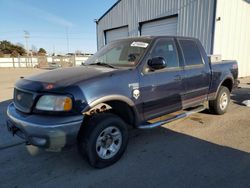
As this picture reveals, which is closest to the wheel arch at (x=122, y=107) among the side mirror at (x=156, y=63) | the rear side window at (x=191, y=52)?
the side mirror at (x=156, y=63)

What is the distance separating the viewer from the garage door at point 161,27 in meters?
11.9

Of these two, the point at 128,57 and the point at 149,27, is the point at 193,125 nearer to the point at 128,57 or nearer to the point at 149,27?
the point at 128,57

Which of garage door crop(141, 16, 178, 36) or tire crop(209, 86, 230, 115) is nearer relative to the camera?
tire crop(209, 86, 230, 115)

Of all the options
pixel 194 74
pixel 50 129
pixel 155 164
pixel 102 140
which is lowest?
pixel 155 164

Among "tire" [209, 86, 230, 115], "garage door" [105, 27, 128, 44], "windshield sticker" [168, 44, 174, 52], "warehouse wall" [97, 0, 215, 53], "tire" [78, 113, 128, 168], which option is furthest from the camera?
"garage door" [105, 27, 128, 44]

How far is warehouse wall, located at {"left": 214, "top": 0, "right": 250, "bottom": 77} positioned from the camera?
1023 centimetres

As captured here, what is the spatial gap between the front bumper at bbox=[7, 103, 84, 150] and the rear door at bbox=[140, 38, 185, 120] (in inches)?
49.7

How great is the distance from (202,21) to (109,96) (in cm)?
913

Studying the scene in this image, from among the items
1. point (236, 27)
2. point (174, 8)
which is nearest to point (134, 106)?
point (174, 8)

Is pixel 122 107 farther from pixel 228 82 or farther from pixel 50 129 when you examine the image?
pixel 228 82

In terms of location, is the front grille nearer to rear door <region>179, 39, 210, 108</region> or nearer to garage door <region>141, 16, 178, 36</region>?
rear door <region>179, 39, 210, 108</region>

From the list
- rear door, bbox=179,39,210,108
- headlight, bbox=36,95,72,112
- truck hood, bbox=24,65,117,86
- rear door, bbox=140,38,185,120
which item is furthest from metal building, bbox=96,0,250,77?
headlight, bbox=36,95,72,112

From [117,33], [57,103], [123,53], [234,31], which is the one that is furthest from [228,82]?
[117,33]

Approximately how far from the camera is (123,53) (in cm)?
400
